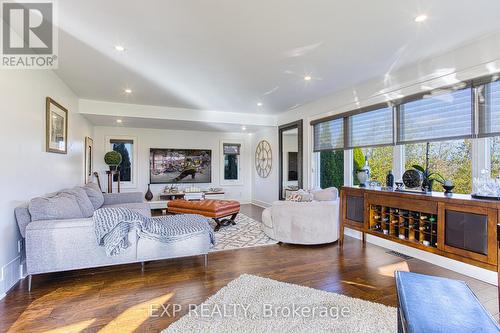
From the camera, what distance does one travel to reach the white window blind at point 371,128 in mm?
3875

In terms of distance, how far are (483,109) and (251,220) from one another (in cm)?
415

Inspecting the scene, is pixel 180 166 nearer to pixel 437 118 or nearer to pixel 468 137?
pixel 437 118

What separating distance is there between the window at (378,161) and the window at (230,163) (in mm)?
4253

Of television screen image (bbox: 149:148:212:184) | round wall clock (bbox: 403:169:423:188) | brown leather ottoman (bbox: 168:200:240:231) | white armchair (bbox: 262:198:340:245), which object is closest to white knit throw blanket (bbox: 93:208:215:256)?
white armchair (bbox: 262:198:340:245)

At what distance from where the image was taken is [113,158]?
638cm

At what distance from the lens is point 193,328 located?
1849 millimetres

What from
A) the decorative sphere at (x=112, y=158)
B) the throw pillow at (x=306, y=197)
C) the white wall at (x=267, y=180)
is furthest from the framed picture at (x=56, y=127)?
the white wall at (x=267, y=180)

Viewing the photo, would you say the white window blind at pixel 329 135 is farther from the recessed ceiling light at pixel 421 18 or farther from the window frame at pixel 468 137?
the recessed ceiling light at pixel 421 18

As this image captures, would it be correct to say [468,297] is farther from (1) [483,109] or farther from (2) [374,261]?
(1) [483,109]

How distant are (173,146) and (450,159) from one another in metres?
6.35

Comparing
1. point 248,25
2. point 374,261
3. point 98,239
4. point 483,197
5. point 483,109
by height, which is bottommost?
point 374,261

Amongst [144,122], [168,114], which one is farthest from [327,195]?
[144,122]

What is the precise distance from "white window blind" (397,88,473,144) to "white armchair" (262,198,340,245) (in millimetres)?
Answer: 1437

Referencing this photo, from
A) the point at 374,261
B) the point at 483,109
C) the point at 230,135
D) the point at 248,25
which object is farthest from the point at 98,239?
the point at 230,135
